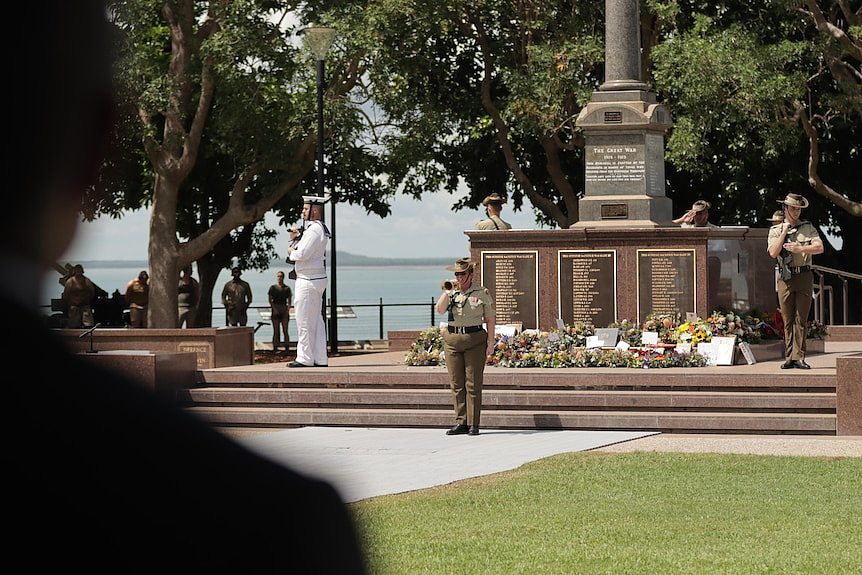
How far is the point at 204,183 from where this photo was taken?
121ft

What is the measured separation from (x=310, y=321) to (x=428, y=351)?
1762 millimetres

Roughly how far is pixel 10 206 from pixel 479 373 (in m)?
14.4

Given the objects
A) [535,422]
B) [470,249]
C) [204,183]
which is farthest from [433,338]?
[204,183]

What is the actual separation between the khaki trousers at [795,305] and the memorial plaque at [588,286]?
335cm

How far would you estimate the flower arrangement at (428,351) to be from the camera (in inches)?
753

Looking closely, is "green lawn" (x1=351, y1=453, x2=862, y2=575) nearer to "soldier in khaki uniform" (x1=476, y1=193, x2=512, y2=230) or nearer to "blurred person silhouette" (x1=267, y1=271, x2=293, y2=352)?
"soldier in khaki uniform" (x1=476, y1=193, x2=512, y2=230)

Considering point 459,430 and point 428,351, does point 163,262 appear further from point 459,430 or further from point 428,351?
point 459,430

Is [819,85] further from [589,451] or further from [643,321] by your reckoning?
[589,451]

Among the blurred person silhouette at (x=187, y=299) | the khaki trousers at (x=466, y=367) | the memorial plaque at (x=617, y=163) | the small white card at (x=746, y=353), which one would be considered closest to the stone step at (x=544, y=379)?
the small white card at (x=746, y=353)

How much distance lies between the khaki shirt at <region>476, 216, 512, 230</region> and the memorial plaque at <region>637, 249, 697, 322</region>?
200 centimetres

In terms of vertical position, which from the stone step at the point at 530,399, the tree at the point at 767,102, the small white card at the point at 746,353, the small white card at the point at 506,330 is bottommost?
the stone step at the point at 530,399

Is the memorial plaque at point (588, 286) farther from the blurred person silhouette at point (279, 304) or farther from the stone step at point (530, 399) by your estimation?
the blurred person silhouette at point (279, 304)

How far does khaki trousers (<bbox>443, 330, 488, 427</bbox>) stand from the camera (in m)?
15.2

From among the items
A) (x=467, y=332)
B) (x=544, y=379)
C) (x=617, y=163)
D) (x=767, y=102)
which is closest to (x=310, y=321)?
(x=544, y=379)
